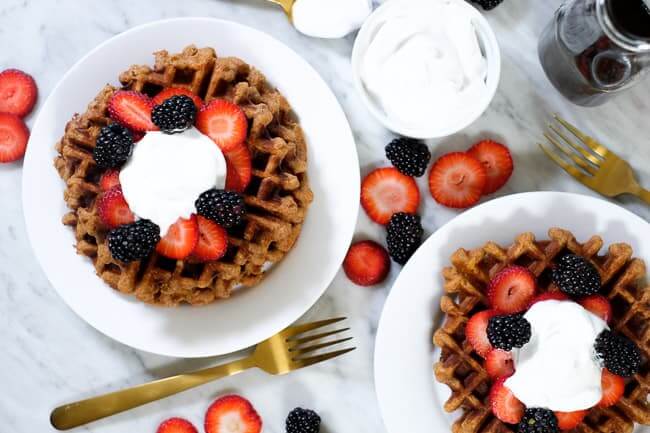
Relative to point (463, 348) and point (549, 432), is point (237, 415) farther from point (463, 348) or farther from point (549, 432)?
point (549, 432)

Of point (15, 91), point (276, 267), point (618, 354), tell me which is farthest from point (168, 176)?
point (618, 354)

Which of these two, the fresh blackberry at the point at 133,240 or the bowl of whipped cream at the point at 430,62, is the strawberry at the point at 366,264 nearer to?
the bowl of whipped cream at the point at 430,62

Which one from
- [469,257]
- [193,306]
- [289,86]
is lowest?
[193,306]

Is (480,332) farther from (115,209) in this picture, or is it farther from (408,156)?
(115,209)

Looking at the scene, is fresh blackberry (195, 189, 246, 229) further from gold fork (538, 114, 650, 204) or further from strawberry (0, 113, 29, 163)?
Answer: gold fork (538, 114, 650, 204)

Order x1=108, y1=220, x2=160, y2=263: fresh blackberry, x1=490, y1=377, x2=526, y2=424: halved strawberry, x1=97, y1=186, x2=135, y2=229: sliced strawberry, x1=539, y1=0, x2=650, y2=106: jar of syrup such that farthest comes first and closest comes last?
1. x1=539, y1=0, x2=650, y2=106: jar of syrup
2. x1=490, y1=377, x2=526, y2=424: halved strawberry
3. x1=97, y1=186, x2=135, y2=229: sliced strawberry
4. x1=108, y1=220, x2=160, y2=263: fresh blackberry

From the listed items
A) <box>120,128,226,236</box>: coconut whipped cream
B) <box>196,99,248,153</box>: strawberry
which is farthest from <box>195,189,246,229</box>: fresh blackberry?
<box>196,99,248,153</box>: strawberry

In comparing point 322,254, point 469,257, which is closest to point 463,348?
point 469,257
